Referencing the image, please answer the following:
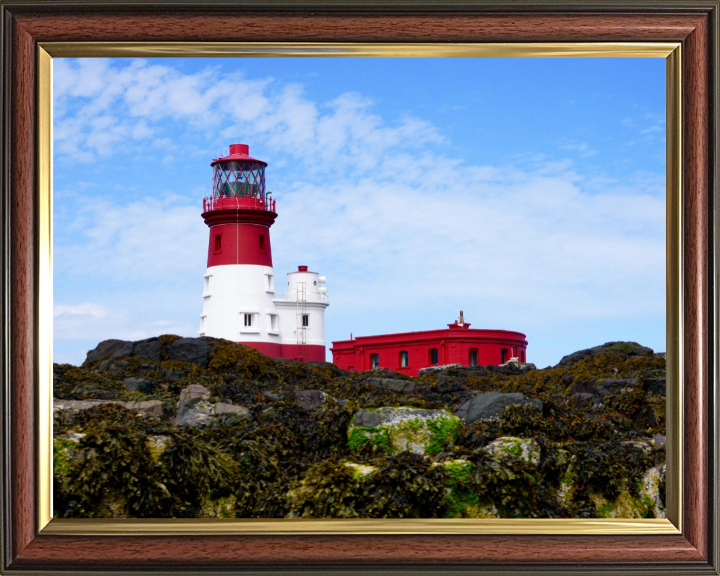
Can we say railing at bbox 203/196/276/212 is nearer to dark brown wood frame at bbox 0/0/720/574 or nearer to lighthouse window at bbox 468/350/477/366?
dark brown wood frame at bbox 0/0/720/574

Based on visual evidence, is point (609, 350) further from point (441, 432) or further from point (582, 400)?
point (441, 432)

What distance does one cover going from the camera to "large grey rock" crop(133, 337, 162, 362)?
4155 millimetres

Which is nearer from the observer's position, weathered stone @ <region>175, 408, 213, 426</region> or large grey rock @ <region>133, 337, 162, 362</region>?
large grey rock @ <region>133, 337, 162, 362</region>

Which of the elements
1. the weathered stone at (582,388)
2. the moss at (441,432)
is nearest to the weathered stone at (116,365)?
the moss at (441,432)

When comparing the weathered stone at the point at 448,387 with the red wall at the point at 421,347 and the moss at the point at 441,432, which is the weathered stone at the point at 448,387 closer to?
the red wall at the point at 421,347

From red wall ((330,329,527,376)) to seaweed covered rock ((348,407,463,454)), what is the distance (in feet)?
1.03

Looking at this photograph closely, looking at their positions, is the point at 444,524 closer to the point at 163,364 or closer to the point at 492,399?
the point at 492,399

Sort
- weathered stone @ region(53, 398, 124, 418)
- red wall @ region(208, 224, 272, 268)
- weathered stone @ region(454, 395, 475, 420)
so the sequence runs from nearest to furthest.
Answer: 1. weathered stone @ region(53, 398, 124, 418)
2. red wall @ region(208, 224, 272, 268)
3. weathered stone @ region(454, 395, 475, 420)

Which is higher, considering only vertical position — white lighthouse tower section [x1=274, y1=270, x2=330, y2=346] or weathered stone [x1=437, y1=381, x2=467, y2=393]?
white lighthouse tower section [x1=274, y1=270, x2=330, y2=346]

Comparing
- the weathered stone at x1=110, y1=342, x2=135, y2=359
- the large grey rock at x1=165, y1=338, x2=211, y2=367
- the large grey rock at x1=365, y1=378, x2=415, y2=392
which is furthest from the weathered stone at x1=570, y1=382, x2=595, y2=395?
the weathered stone at x1=110, y1=342, x2=135, y2=359

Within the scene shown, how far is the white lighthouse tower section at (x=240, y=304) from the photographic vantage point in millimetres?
4371

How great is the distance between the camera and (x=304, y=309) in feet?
16.6

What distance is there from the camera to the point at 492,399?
16.0ft

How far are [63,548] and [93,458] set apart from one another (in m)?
0.81
